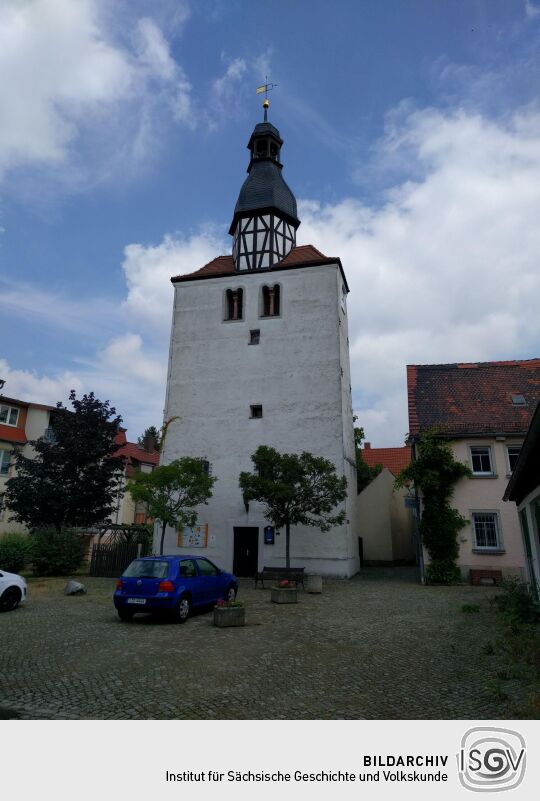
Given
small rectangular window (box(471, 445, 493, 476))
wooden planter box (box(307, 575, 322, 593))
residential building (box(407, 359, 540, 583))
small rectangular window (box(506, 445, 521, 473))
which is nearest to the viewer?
wooden planter box (box(307, 575, 322, 593))

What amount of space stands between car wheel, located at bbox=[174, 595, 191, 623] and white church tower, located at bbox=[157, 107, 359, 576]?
11510mm

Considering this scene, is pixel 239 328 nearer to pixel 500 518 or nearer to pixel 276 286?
pixel 276 286

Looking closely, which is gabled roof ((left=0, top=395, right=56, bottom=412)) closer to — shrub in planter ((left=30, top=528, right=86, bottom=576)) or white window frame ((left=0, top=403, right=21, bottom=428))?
white window frame ((left=0, top=403, right=21, bottom=428))

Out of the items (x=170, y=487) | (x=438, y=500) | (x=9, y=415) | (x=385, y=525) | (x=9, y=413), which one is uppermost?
(x=9, y=413)

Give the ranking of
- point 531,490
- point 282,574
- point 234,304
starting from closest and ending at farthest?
point 531,490 → point 282,574 → point 234,304

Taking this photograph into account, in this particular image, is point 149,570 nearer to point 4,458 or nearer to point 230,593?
point 230,593

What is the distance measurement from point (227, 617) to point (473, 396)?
1693 cm

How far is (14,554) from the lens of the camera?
21.2 meters

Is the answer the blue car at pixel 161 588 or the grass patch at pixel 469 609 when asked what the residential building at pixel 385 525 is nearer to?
the grass patch at pixel 469 609

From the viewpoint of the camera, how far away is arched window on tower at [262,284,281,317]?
27203 millimetres

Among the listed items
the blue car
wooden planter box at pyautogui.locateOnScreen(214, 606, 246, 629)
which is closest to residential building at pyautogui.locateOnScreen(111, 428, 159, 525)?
the blue car

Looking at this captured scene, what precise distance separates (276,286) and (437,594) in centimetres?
1728

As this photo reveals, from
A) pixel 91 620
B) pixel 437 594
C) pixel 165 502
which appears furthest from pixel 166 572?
pixel 437 594

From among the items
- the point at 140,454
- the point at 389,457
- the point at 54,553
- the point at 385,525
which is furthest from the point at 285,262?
the point at 140,454
